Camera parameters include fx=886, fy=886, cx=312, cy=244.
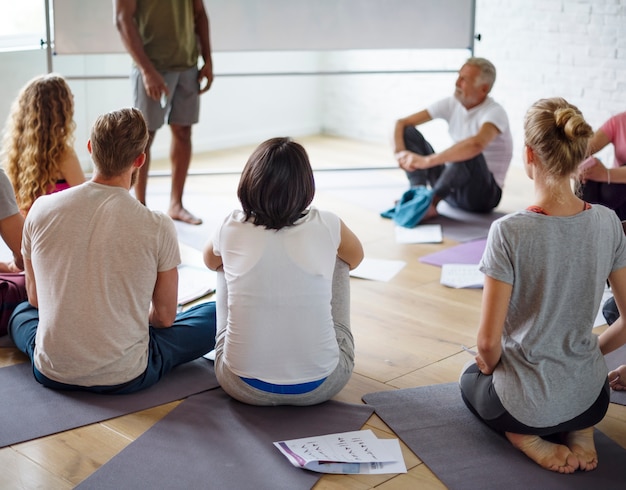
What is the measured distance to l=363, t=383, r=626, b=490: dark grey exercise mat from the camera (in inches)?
86.3

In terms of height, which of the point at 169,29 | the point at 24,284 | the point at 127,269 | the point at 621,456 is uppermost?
the point at 169,29

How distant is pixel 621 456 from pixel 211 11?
3473 millimetres

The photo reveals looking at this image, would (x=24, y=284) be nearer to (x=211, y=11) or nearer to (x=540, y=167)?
(x=540, y=167)

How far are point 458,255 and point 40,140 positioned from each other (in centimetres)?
192

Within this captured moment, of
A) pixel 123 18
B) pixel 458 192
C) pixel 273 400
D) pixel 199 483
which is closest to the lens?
pixel 199 483

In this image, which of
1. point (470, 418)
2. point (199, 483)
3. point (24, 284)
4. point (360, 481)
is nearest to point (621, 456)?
point (470, 418)

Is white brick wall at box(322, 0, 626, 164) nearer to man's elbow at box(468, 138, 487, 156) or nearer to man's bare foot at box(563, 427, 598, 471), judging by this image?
man's elbow at box(468, 138, 487, 156)

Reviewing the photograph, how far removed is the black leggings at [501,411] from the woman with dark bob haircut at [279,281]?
1.25 feet

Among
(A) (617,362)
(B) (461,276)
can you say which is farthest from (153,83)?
(A) (617,362)

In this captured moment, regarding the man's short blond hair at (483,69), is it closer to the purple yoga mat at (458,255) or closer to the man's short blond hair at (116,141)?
the purple yoga mat at (458,255)

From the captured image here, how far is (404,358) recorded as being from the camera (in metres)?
2.94

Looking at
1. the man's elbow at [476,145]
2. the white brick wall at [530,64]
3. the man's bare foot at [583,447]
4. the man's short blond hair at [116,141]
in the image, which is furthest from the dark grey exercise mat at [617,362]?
the white brick wall at [530,64]

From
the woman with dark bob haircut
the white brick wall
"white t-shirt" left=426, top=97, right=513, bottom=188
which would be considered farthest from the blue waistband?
the white brick wall

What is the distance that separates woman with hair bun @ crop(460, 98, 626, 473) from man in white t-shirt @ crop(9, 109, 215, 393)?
93cm
